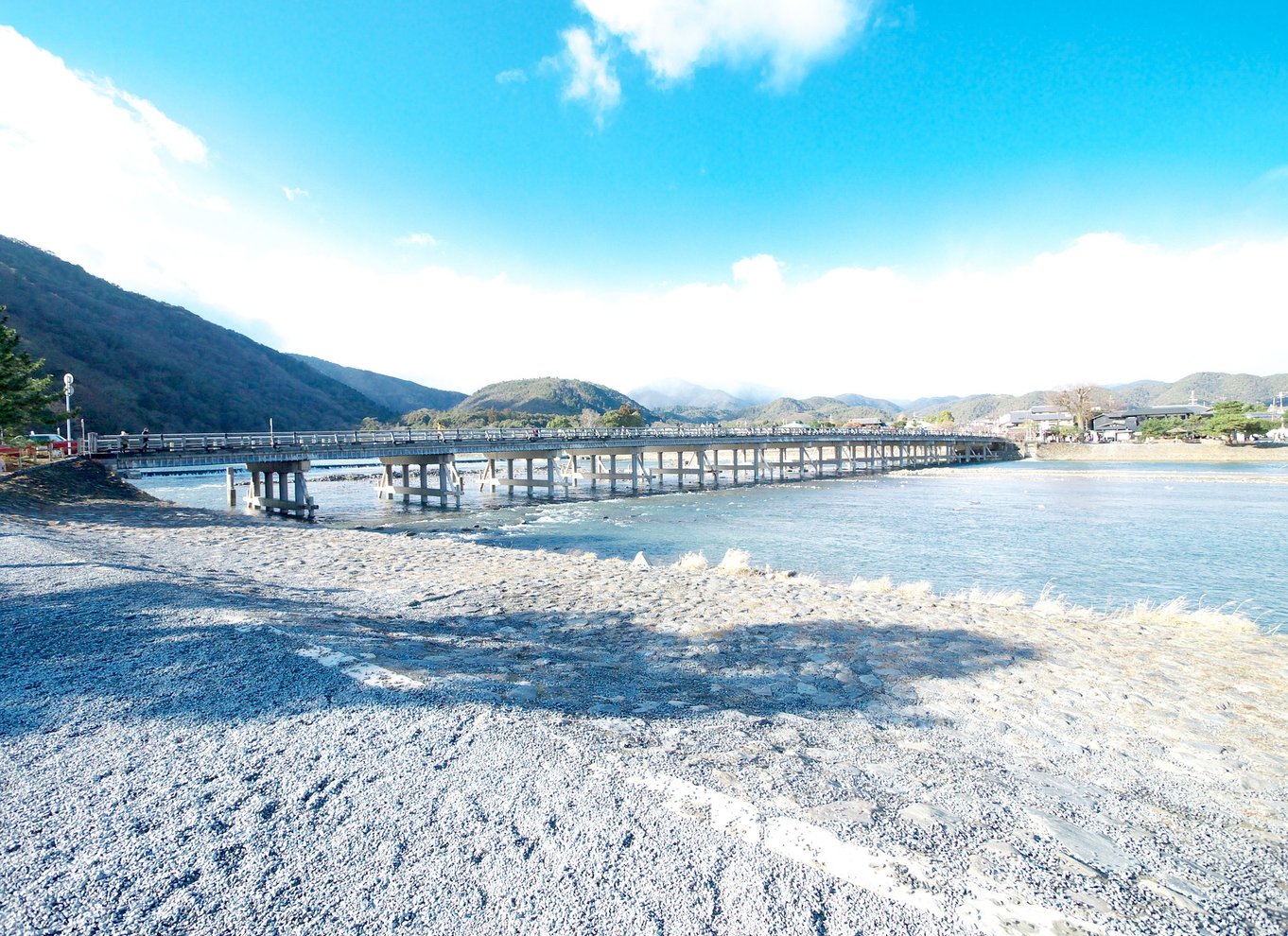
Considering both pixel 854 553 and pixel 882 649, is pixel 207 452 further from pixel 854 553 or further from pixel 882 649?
pixel 882 649

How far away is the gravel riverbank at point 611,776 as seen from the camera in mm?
2525

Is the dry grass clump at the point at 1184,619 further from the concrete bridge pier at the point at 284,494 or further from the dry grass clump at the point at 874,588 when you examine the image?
the concrete bridge pier at the point at 284,494

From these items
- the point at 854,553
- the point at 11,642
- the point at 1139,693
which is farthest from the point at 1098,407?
the point at 11,642

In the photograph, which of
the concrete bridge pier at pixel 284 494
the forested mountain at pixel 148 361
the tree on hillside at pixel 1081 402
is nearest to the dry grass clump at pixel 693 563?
the concrete bridge pier at pixel 284 494

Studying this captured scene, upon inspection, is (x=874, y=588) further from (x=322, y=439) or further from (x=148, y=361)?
(x=148, y=361)

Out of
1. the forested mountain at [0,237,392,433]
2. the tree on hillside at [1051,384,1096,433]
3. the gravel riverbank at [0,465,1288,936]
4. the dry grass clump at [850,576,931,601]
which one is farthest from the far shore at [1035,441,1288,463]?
the forested mountain at [0,237,392,433]

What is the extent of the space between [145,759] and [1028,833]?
196 inches

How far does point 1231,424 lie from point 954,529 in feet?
259

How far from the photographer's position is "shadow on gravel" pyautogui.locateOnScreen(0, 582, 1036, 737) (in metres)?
4.52

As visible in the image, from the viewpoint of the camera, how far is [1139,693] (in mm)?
5953

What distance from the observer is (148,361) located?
90688 millimetres

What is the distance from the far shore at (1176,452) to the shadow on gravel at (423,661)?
87352mm

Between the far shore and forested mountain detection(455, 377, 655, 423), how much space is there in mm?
98458

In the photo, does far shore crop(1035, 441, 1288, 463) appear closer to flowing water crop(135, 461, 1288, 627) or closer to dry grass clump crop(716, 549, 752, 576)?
flowing water crop(135, 461, 1288, 627)
